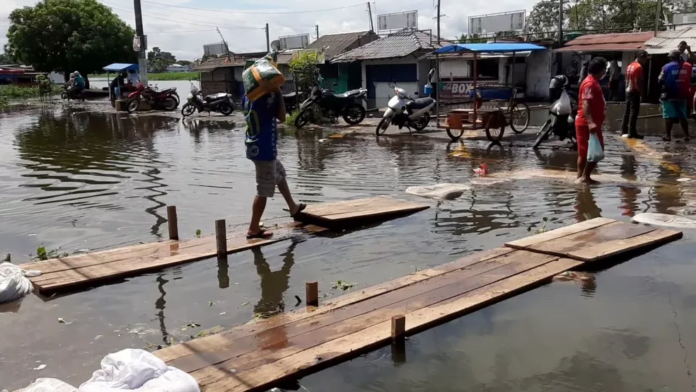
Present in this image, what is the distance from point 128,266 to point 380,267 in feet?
7.15

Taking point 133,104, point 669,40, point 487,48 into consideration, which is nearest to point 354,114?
point 487,48

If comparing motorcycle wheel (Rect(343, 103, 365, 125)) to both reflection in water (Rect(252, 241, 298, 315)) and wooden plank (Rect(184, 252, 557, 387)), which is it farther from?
wooden plank (Rect(184, 252, 557, 387))

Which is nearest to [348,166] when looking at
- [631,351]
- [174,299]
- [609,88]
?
[174,299]

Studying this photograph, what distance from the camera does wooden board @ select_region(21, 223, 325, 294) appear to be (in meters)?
5.25

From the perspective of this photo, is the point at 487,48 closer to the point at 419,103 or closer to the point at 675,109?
the point at 419,103

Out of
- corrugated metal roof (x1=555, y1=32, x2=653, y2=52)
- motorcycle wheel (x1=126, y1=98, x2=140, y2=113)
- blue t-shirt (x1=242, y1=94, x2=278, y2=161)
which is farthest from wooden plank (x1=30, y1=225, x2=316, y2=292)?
motorcycle wheel (x1=126, y1=98, x2=140, y2=113)

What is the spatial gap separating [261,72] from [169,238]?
197 centimetres

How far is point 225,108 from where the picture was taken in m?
24.2

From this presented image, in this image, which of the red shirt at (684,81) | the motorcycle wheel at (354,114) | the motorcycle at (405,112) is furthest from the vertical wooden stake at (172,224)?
the motorcycle wheel at (354,114)

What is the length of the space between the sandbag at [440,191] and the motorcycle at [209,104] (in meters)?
16.5

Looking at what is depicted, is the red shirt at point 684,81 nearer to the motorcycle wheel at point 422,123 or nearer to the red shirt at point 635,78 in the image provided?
the red shirt at point 635,78

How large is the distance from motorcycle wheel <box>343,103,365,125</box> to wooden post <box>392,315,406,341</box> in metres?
14.8

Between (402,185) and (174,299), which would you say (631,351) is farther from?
(402,185)

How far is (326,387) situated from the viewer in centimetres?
359
